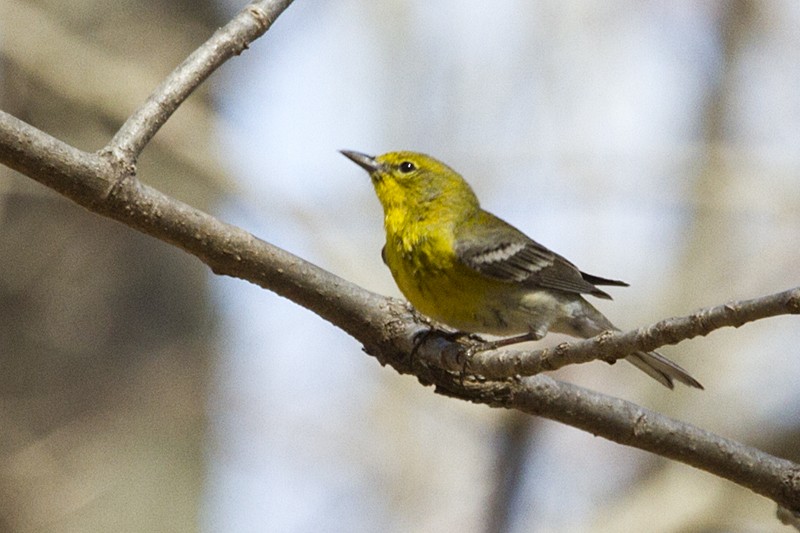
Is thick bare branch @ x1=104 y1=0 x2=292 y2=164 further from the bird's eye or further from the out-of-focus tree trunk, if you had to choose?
the out-of-focus tree trunk

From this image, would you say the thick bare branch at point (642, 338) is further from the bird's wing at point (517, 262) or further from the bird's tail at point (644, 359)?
the bird's wing at point (517, 262)

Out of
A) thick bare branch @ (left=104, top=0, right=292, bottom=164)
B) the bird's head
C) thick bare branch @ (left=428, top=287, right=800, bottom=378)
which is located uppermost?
the bird's head

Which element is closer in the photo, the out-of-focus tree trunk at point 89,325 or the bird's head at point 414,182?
the bird's head at point 414,182

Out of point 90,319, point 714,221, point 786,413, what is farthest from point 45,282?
point 714,221

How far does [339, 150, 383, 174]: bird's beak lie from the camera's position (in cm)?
596

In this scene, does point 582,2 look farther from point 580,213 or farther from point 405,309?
point 405,309

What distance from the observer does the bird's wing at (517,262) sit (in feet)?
16.2

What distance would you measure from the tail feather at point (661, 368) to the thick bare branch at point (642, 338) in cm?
144

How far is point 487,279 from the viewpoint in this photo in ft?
16.0

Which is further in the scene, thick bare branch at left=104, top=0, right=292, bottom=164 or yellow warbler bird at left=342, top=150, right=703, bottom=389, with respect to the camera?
yellow warbler bird at left=342, top=150, right=703, bottom=389

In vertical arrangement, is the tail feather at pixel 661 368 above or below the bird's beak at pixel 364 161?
below

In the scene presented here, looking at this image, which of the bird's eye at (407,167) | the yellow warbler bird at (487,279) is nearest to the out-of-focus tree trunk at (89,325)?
the bird's eye at (407,167)

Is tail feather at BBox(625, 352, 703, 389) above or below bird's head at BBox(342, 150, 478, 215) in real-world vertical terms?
below

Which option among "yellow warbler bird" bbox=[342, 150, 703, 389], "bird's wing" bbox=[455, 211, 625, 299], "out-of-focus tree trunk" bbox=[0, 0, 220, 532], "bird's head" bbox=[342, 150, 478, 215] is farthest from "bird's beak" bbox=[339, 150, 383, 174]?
"out-of-focus tree trunk" bbox=[0, 0, 220, 532]
